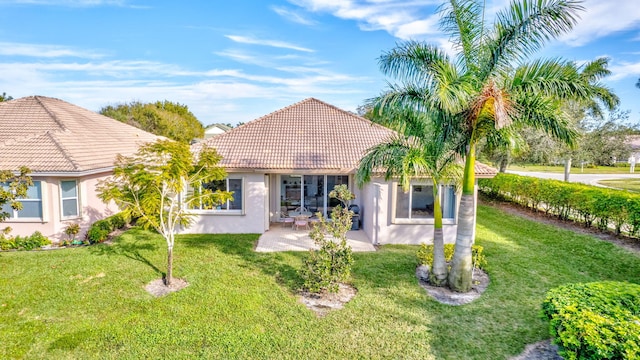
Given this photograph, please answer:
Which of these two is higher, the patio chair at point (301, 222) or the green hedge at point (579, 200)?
Result: the green hedge at point (579, 200)

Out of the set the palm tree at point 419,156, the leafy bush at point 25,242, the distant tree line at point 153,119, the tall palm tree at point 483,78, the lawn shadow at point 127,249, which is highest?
the distant tree line at point 153,119

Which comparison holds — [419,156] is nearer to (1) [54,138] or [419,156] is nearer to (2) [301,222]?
(2) [301,222]

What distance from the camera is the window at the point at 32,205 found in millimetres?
13898

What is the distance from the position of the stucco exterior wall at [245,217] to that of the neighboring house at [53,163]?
4631mm

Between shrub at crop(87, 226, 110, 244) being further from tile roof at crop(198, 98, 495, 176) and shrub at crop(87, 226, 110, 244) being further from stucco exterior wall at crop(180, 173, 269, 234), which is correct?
tile roof at crop(198, 98, 495, 176)

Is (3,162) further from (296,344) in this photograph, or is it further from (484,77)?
(484,77)

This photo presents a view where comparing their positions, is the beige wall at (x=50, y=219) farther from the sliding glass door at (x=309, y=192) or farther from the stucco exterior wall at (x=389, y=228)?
the stucco exterior wall at (x=389, y=228)

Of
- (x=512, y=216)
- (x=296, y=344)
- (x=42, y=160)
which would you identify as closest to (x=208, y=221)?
(x=42, y=160)

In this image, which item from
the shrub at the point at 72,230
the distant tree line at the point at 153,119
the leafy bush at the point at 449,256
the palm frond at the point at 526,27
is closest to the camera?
the palm frond at the point at 526,27

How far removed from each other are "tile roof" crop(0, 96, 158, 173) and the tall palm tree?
44.7ft

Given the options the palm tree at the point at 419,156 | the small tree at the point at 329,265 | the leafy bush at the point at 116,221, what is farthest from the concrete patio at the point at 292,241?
the leafy bush at the point at 116,221

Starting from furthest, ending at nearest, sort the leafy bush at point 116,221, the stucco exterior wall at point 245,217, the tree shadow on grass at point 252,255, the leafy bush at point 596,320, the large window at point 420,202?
the leafy bush at point 116,221 < the stucco exterior wall at point 245,217 < the large window at point 420,202 < the tree shadow on grass at point 252,255 < the leafy bush at point 596,320

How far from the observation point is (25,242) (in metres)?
13.7

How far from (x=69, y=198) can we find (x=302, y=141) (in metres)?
10.8
